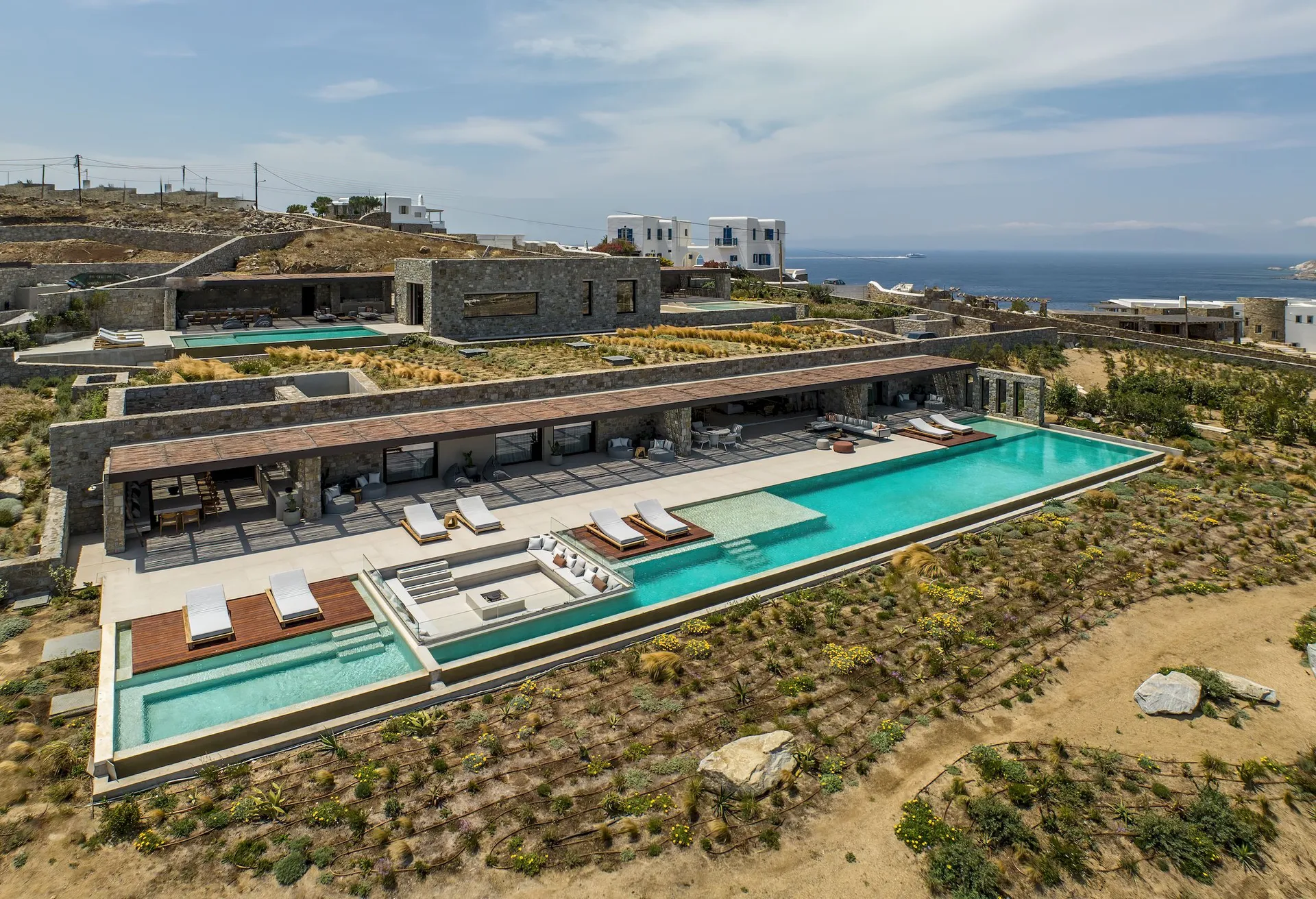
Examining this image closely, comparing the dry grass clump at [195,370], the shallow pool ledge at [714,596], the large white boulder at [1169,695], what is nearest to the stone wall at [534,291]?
the dry grass clump at [195,370]

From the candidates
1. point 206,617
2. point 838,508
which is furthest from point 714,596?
point 206,617

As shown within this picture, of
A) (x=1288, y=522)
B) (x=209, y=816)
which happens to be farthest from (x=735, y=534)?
(x=1288, y=522)

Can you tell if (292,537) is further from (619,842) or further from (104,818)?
(619,842)

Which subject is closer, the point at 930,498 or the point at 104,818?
the point at 104,818

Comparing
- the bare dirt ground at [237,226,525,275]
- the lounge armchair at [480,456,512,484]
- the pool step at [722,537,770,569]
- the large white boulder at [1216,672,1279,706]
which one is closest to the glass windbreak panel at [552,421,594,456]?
the lounge armchair at [480,456,512,484]

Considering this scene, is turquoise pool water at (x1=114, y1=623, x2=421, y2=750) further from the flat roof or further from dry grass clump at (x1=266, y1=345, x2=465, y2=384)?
dry grass clump at (x1=266, y1=345, x2=465, y2=384)

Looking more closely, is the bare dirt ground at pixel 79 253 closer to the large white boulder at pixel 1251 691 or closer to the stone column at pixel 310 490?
the stone column at pixel 310 490
